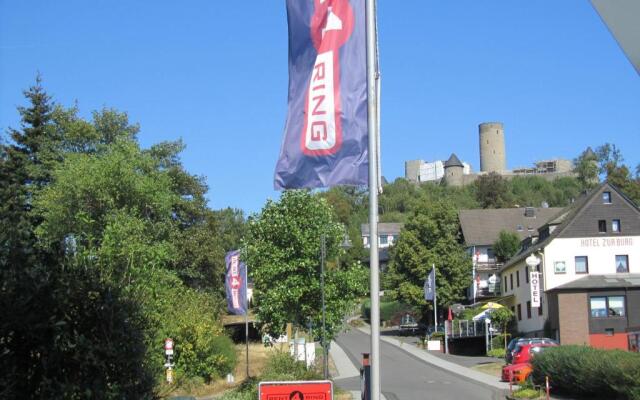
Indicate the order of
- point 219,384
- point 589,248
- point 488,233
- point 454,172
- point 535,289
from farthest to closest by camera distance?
point 454,172 < point 488,233 < point 589,248 < point 535,289 < point 219,384

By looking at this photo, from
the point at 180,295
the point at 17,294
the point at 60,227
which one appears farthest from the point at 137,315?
the point at 60,227

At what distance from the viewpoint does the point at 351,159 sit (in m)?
8.73

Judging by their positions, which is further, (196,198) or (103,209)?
(196,198)

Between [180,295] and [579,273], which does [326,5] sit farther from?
[579,273]

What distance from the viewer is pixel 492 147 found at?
190875 millimetres

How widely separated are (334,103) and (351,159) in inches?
24.7

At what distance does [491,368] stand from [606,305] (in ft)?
31.3

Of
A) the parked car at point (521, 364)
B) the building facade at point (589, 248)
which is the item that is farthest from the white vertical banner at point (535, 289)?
the parked car at point (521, 364)

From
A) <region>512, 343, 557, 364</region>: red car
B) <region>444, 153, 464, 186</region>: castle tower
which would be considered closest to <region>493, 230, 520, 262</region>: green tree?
<region>512, 343, 557, 364</region>: red car

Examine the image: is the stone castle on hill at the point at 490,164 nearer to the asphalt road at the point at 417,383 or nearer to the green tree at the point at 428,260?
the green tree at the point at 428,260

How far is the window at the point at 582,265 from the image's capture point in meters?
54.1

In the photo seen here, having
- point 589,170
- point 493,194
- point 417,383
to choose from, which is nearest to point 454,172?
point 493,194

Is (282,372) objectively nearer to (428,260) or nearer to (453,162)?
(428,260)

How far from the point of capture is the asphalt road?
30.1 m
